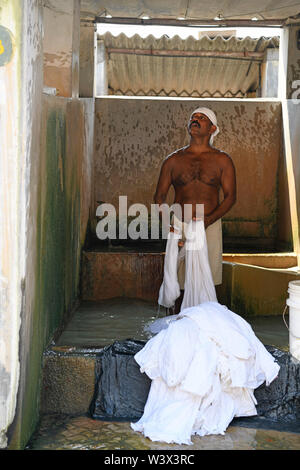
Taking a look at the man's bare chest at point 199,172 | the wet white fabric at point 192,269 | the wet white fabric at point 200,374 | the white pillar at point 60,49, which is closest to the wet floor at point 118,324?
the wet white fabric at point 192,269

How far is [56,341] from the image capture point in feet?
15.8

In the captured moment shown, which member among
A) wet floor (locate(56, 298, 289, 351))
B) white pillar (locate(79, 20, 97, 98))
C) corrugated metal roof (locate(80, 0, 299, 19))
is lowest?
wet floor (locate(56, 298, 289, 351))

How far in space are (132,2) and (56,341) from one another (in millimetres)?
3869

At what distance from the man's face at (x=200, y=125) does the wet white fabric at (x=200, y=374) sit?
6.38ft

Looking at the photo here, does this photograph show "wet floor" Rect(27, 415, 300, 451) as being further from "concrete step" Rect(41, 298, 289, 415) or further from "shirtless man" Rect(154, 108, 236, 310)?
"shirtless man" Rect(154, 108, 236, 310)

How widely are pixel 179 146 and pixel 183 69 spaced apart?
213cm

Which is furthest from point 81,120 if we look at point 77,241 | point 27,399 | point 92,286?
point 27,399

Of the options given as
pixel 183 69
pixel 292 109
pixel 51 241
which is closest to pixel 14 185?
pixel 51 241

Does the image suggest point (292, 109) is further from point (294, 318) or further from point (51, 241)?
point (51, 241)

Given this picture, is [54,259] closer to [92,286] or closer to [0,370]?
[0,370]

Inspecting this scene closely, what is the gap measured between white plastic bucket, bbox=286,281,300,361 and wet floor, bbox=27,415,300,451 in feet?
2.24

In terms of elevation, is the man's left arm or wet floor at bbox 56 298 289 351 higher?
the man's left arm

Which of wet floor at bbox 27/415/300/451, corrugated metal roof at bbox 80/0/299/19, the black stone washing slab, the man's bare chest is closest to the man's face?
the man's bare chest

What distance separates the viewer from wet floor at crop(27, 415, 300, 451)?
3799mm
